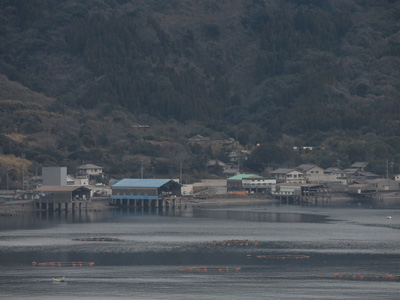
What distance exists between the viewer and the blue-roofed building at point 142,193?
12344cm

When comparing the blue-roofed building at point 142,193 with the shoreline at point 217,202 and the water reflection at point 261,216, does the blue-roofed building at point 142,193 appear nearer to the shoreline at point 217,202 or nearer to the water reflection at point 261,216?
the shoreline at point 217,202

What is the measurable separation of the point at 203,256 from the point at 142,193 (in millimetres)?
52667

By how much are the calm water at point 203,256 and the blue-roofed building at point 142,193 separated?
13.9 metres

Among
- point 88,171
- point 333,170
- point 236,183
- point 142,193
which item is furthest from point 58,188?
point 333,170

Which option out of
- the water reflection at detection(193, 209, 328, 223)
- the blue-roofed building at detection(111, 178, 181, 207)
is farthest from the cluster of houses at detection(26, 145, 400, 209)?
the water reflection at detection(193, 209, 328, 223)

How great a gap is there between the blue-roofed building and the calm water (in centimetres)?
1388

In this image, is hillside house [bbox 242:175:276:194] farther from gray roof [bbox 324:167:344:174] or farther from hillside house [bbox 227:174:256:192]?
gray roof [bbox 324:167:344:174]

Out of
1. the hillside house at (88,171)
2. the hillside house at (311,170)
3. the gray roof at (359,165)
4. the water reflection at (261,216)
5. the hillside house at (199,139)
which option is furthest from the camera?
the hillside house at (199,139)

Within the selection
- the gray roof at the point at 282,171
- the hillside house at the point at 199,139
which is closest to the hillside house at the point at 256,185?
the gray roof at the point at 282,171

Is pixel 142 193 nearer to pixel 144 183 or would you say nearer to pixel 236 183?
pixel 144 183

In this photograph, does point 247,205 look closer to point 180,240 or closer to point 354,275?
point 180,240

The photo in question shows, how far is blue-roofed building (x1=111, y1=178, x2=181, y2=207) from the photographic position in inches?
4860

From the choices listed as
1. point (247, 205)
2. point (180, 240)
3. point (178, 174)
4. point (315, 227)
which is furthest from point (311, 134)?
point (180, 240)

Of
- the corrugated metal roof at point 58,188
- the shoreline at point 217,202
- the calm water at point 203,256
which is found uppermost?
the corrugated metal roof at point 58,188
